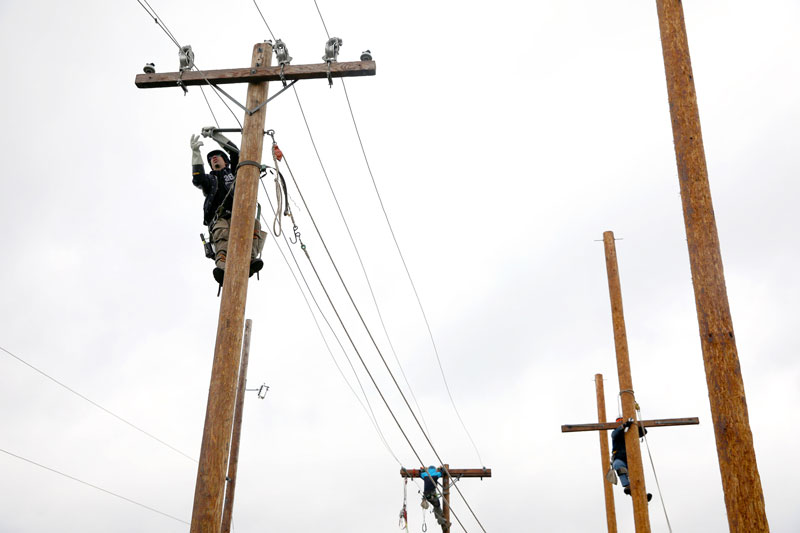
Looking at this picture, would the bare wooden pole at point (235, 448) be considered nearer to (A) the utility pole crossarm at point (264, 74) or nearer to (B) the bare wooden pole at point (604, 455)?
(A) the utility pole crossarm at point (264, 74)

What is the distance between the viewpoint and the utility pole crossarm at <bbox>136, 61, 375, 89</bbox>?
20.8 ft

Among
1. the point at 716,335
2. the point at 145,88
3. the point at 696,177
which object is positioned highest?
the point at 145,88

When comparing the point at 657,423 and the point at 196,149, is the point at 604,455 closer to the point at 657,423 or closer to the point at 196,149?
the point at 657,423

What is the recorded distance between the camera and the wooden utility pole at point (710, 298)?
4.35 m

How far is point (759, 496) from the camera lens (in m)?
4.32

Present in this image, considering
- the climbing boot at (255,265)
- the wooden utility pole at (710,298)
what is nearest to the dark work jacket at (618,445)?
the wooden utility pole at (710,298)

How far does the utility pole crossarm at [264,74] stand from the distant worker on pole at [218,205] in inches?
20.6

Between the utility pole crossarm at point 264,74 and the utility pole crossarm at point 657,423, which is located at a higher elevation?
the utility pole crossarm at point 264,74

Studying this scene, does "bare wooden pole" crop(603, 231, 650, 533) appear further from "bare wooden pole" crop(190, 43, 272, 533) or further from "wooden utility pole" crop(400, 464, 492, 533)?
"bare wooden pole" crop(190, 43, 272, 533)

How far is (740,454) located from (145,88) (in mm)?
6178

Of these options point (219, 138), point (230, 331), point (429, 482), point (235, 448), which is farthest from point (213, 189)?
point (429, 482)

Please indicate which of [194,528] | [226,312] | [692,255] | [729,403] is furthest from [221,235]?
[729,403]

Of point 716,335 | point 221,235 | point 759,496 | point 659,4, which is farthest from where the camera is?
point 221,235

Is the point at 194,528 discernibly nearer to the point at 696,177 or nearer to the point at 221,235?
the point at 221,235
